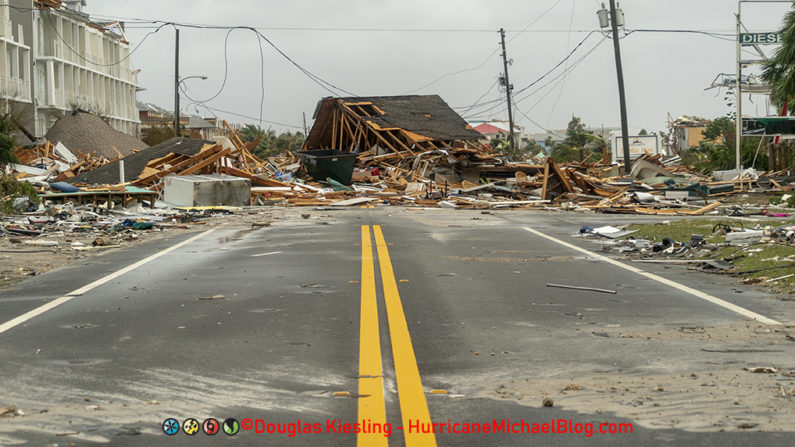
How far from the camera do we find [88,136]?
179 feet

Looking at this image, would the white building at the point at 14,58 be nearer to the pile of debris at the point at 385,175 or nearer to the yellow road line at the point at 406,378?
the pile of debris at the point at 385,175

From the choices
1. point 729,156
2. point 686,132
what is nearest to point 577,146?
point 686,132

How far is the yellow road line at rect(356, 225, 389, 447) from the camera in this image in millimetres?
4559

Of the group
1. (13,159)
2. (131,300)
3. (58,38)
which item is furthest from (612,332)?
(58,38)

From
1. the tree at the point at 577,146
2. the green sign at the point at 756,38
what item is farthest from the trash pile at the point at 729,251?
the tree at the point at 577,146

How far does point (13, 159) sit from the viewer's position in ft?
90.0

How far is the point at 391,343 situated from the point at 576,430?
2462 millimetres

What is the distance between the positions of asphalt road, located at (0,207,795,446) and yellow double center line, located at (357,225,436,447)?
19mm

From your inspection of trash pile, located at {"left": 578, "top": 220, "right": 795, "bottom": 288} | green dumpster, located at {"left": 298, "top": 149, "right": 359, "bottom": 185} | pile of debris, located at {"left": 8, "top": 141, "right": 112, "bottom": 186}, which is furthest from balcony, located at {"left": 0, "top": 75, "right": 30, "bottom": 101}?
trash pile, located at {"left": 578, "top": 220, "right": 795, "bottom": 288}

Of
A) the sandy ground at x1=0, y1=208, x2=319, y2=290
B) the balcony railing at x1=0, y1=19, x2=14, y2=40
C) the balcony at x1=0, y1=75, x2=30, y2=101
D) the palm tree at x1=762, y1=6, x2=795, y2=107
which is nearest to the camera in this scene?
the sandy ground at x1=0, y1=208, x2=319, y2=290

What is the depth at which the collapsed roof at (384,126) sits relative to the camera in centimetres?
5044

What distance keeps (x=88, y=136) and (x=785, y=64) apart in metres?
41.6

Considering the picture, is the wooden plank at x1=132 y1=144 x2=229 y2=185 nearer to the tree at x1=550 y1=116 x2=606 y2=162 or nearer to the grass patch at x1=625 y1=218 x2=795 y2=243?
the grass patch at x1=625 y1=218 x2=795 y2=243

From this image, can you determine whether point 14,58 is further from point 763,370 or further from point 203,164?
point 763,370
